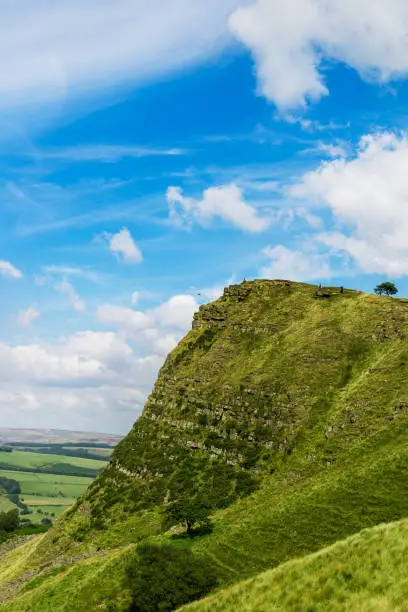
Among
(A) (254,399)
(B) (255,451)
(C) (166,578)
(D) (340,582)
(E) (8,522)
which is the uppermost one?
(A) (254,399)

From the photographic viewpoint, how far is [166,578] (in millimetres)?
51438

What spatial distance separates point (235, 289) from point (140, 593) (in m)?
94.0

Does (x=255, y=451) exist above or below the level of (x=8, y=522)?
above

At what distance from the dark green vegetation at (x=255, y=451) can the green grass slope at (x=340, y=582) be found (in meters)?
25.6

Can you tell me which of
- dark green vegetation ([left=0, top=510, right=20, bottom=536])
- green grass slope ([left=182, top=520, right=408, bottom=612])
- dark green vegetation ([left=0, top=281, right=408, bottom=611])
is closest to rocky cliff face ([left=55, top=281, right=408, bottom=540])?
dark green vegetation ([left=0, top=281, right=408, bottom=611])

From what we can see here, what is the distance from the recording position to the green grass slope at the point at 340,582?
22.8 m

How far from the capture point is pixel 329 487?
67.1 m

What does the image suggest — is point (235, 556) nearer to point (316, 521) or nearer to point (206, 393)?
point (316, 521)

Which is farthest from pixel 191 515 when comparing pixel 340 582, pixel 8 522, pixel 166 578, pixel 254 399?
pixel 8 522

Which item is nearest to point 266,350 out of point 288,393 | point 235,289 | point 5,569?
point 288,393

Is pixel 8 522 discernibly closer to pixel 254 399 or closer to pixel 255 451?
pixel 254 399

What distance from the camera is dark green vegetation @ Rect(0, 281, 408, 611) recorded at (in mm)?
60375

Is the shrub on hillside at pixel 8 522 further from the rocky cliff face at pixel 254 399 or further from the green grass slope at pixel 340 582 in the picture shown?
the green grass slope at pixel 340 582

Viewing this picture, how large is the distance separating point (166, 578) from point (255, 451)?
39192 mm
